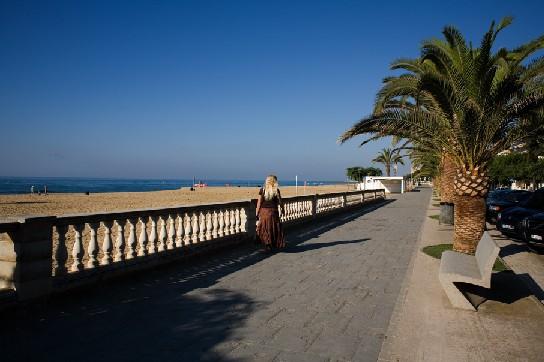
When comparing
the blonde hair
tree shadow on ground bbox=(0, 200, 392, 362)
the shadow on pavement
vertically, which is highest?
the blonde hair

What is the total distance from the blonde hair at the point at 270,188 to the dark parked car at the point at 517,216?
22.2ft

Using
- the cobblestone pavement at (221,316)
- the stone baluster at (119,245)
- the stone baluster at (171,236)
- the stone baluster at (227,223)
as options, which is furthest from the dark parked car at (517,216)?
the stone baluster at (119,245)

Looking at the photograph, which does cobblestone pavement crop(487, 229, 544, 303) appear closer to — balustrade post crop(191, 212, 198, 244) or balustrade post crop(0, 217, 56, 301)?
balustrade post crop(191, 212, 198, 244)

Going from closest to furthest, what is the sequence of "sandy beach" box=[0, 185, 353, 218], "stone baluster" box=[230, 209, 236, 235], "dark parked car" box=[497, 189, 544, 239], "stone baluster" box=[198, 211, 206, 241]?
"stone baluster" box=[198, 211, 206, 241]
"stone baluster" box=[230, 209, 236, 235]
"dark parked car" box=[497, 189, 544, 239]
"sandy beach" box=[0, 185, 353, 218]

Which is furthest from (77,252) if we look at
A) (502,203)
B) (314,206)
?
(502,203)

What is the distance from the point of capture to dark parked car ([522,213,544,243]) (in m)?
10.0

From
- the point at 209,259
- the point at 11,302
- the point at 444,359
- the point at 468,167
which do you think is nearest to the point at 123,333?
the point at 11,302

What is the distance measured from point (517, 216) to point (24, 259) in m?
12.4

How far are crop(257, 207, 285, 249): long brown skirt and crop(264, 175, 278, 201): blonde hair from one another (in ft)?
A: 0.98

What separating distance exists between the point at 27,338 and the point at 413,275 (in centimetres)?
591

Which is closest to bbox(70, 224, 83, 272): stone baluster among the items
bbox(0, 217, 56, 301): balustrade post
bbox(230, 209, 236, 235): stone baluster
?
bbox(0, 217, 56, 301): balustrade post

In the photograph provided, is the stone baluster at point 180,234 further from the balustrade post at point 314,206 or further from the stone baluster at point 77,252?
the balustrade post at point 314,206

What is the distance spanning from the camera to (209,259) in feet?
27.2

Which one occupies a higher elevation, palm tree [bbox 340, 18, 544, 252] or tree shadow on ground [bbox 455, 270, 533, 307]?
palm tree [bbox 340, 18, 544, 252]
